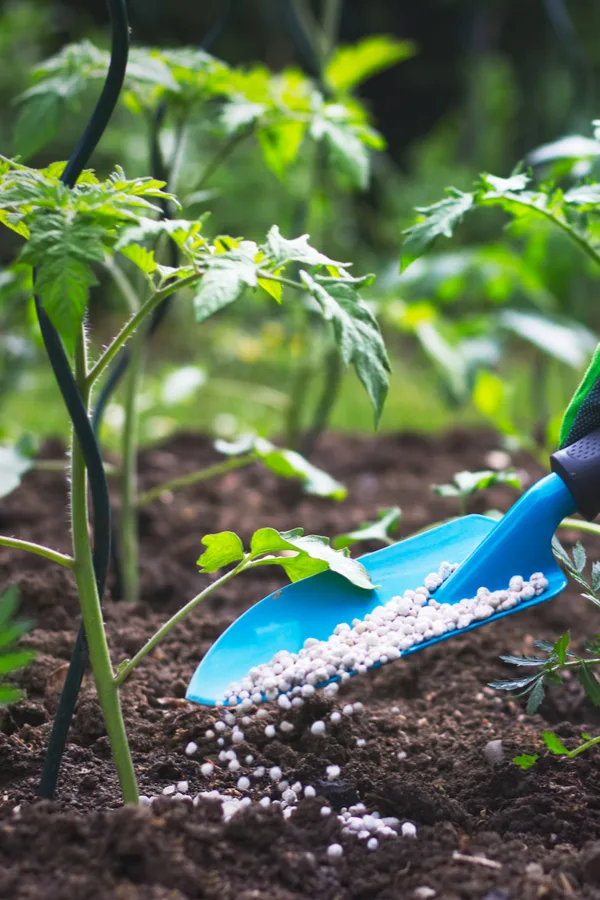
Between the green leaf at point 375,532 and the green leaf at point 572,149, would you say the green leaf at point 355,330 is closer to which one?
the green leaf at point 375,532

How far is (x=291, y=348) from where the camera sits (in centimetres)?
250

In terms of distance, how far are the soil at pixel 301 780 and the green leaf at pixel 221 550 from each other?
254 mm

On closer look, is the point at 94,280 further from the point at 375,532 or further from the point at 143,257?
the point at 375,532

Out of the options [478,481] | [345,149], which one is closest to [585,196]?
[478,481]

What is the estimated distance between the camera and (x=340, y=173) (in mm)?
1729

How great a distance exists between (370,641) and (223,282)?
1.56 feet

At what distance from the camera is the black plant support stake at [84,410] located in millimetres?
885

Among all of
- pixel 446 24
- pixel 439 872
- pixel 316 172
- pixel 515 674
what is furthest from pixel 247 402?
pixel 446 24

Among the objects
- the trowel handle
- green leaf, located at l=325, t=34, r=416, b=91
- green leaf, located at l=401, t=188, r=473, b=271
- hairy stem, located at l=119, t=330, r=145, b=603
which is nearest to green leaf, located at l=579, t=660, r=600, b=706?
the trowel handle

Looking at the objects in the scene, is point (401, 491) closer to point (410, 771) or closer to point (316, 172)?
point (316, 172)

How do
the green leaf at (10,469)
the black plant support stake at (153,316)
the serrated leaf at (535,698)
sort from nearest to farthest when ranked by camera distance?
the serrated leaf at (535,698) → the green leaf at (10,469) → the black plant support stake at (153,316)

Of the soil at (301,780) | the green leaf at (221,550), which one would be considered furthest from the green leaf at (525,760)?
the green leaf at (221,550)

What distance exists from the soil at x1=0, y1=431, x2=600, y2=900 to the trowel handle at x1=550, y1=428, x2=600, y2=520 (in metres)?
0.32

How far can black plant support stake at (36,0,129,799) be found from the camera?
0.88 m
